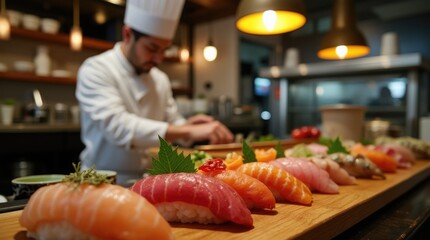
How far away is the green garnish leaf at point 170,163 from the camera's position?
101 cm

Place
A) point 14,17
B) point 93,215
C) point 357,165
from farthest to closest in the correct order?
point 14,17 < point 357,165 < point 93,215

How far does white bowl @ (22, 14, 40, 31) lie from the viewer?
425 cm

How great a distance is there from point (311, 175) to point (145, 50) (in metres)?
1.58

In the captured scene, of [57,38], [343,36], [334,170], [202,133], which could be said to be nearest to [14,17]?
[57,38]

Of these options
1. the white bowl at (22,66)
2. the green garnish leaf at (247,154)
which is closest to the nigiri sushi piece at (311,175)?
the green garnish leaf at (247,154)

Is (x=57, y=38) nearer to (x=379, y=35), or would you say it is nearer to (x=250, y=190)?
(x=250, y=190)

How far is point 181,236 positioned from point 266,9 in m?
1.27

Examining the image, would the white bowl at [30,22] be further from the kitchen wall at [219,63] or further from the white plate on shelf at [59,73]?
the kitchen wall at [219,63]

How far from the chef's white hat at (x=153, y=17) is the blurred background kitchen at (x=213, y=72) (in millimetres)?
1692

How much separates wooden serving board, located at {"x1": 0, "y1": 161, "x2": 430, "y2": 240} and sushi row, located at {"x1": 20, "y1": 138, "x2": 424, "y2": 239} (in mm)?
35

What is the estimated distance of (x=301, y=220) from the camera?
94cm

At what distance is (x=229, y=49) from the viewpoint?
21.1ft

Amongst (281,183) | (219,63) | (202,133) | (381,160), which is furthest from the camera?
(219,63)

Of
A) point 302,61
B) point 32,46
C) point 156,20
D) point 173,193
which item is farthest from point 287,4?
point 302,61
